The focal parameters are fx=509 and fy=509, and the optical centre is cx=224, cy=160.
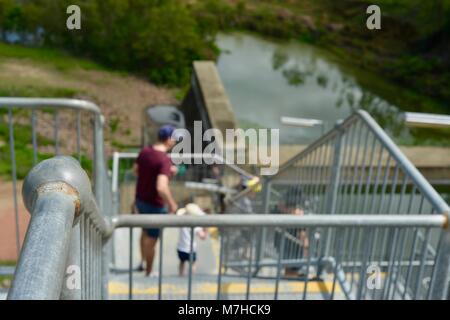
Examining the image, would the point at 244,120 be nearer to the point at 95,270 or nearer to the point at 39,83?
the point at 39,83

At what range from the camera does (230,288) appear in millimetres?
3557

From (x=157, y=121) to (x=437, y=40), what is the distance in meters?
22.2

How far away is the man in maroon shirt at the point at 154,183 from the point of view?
427 centimetres

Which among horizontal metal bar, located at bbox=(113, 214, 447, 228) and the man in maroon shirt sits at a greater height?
horizontal metal bar, located at bbox=(113, 214, 447, 228)

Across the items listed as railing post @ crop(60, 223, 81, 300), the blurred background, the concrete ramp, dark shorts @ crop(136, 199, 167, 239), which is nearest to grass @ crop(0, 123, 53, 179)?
the concrete ramp

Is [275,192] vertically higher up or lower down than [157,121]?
higher up

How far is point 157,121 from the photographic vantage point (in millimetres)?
16250

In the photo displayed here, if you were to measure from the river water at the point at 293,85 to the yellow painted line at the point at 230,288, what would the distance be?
1510 cm

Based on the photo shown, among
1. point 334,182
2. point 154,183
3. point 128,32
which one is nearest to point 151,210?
point 154,183

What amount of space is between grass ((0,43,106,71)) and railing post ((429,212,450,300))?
82.4 feet

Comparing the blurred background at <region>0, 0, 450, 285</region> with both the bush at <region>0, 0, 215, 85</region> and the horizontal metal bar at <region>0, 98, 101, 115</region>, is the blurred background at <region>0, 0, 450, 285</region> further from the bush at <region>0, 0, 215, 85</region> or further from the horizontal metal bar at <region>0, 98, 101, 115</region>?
the horizontal metal bar at <region>0, 98, 101, 115</region>

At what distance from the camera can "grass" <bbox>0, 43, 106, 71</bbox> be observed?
85.1 ft

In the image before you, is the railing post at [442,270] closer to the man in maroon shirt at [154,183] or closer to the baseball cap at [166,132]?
the man in maroon shirt at [154,183]
